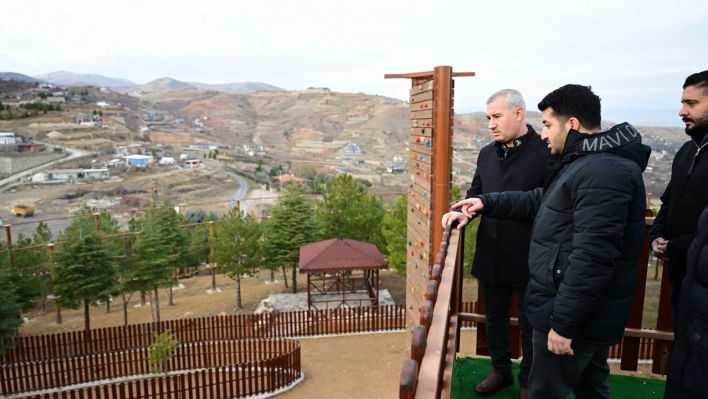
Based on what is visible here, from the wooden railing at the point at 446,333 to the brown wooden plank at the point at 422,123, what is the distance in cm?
249

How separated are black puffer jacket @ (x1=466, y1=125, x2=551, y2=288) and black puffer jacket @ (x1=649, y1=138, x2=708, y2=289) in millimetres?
742

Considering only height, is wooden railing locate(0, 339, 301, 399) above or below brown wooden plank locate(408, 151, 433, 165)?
below

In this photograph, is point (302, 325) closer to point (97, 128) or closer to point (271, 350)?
point (271, 350)

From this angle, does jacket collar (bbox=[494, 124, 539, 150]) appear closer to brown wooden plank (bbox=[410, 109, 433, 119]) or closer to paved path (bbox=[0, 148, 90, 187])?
brown wooden plank (bbox=[410, 109, 433, 119])

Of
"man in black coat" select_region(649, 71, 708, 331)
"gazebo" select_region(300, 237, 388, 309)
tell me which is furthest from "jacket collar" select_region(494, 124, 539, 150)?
"gazebo" select_region(300, 237, 388, 309)

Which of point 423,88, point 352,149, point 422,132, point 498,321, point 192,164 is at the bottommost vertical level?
point 192,164

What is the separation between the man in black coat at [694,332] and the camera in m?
1.70

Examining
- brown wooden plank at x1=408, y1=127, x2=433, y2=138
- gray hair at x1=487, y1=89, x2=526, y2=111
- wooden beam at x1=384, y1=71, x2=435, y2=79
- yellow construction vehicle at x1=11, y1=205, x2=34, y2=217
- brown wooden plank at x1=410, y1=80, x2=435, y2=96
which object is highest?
wooden beam at x1=384, y1=71, x2=435, y2=79

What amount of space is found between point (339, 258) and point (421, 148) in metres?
10.5

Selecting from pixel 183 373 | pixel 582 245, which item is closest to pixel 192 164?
pixel 183 373

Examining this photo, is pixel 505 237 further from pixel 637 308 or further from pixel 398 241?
pixel 398 241

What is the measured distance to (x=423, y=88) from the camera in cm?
571

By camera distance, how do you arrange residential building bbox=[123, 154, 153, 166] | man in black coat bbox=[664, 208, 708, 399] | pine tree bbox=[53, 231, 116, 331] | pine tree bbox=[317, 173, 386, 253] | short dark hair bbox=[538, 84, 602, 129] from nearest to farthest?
man in black coat bbox=[664, 208, 708, 399]
short dark hair bbox=[538, 84, 602, 129]
pine tree bbox=[53, 231, 116, 331]
pine tree bbox=[317, 173, 386, 253]
residential building bbox=[123, 154, 153, 166]

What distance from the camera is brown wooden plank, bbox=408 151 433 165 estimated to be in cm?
554
